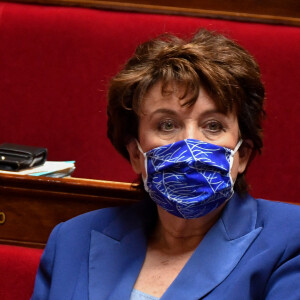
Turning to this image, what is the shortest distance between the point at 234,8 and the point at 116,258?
0.71m

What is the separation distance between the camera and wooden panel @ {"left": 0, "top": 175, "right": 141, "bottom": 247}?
3.30 feet

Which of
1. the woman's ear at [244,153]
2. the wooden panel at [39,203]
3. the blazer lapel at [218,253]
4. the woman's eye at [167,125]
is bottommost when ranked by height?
the wooden panel at [39,203]

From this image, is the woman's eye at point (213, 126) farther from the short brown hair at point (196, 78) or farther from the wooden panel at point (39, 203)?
the wooden panel at point (39, 203)

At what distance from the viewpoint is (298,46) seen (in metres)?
1.31

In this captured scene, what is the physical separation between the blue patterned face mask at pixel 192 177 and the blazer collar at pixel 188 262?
1.3 inches

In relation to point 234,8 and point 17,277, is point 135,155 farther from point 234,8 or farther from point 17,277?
point 234,8

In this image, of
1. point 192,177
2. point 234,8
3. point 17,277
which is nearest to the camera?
point 192,177

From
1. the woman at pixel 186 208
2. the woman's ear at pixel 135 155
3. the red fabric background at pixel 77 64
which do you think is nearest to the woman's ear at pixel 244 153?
the woman at pixel 186 208

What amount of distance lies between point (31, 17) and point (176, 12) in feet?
1.00

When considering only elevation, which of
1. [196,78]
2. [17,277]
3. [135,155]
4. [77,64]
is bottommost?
[17,277]

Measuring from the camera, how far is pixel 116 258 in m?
0.80

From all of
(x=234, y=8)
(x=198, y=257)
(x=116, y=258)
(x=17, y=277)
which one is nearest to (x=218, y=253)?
(x=198, y=257)

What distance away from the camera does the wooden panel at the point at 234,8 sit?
133cm

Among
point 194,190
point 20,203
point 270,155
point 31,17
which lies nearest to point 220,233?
point 194,190
